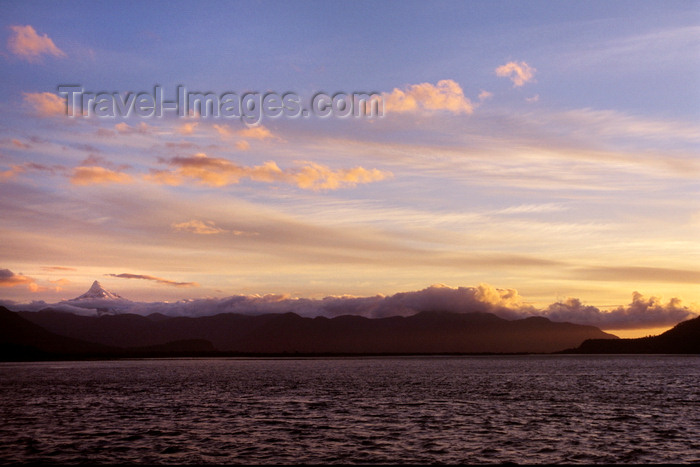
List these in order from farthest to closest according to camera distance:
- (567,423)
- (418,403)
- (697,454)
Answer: (418,403) < (567,423) < (697,454)

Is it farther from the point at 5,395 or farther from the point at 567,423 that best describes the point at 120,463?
the point at 5,395

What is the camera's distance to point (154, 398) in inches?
3649

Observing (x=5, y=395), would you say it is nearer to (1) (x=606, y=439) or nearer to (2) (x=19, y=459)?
(2) (x=19, y=459)

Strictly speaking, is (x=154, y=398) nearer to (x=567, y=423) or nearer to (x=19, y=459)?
(x=19, y=459)

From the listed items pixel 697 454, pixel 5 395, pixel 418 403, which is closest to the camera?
pixel 697 454

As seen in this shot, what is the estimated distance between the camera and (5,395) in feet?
329

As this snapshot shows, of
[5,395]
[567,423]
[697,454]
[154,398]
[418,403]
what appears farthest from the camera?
[5,395]

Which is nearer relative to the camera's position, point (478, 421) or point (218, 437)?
point (218, 437)

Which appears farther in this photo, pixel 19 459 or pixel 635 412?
pixel 635 412

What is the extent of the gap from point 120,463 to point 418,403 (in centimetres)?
4808

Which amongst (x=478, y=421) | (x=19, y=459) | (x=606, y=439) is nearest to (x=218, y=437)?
(x=19, y=459)

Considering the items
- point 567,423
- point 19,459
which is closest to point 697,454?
point 567,423

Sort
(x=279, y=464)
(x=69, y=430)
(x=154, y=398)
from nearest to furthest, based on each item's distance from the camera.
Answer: (x=279, y=464)
(x=69, y=430)
(x=154, y=398)

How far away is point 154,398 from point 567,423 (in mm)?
61596
